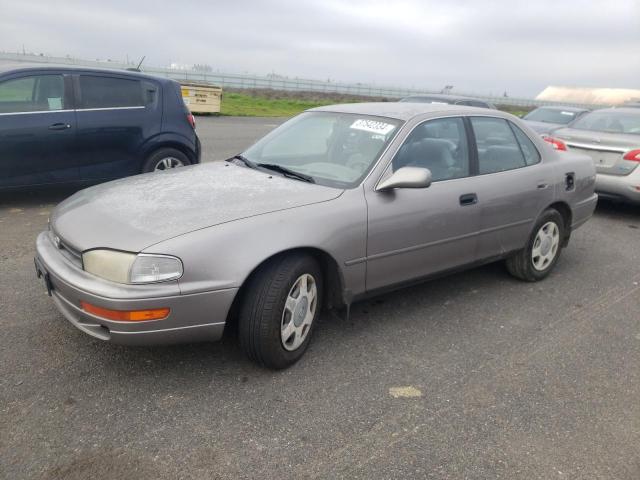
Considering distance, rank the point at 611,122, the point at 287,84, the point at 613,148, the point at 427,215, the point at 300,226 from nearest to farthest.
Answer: the point at 300,226
the point at 427,215
the point at 613,148
the point at 611,122
the point at 287,84

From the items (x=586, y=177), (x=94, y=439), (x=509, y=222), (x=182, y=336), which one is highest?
(x=586, y=177)

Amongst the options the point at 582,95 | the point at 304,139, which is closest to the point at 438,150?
the point at 304,139

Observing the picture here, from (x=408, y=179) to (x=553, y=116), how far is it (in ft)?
35.6

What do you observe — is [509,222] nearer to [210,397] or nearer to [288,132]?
[288,132]

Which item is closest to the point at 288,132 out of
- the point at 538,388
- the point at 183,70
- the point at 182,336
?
the point at 182,336

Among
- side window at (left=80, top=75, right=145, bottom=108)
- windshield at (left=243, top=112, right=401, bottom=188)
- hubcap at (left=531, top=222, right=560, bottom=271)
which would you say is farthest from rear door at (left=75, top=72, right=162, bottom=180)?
hubcap at (left=531, top=222, right=560, bottom=271)

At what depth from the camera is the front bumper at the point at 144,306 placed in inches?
109

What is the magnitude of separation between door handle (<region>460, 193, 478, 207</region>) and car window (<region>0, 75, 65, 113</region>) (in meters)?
4.70

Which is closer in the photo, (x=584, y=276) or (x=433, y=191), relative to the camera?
(x=433, y=191)

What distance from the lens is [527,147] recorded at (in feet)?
16.0

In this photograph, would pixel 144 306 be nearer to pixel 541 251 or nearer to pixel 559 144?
pixel 541 251

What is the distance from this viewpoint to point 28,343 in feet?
11.2

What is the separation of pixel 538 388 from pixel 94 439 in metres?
2.42

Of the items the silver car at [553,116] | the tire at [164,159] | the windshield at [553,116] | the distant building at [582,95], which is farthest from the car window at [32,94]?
the distant building at [582,95]
